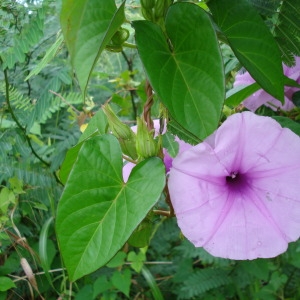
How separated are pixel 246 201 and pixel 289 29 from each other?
222 millimetres

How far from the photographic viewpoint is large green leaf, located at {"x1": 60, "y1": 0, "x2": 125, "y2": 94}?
0.40 m

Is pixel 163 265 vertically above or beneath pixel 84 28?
beneath

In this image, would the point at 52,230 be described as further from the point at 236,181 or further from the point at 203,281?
the point at 236,181

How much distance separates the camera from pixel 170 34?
479 millimetres

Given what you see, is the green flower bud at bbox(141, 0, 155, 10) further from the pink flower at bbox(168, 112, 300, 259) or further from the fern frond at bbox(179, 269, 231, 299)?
the fern frond at bbox(179, 269, 231, 299)

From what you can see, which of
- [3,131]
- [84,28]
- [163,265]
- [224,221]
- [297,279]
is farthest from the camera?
[163,265]

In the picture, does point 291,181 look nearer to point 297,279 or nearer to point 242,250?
point 242,250

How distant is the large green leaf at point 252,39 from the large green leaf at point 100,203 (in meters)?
0.15

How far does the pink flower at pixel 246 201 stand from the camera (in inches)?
19.6

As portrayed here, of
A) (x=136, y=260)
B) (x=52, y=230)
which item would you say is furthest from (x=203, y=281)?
(x=52, y=230)

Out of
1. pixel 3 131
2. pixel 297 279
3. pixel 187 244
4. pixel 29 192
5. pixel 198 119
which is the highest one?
pixel 198 119

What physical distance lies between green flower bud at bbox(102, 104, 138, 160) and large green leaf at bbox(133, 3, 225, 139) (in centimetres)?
11

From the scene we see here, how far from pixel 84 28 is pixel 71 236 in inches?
8.1

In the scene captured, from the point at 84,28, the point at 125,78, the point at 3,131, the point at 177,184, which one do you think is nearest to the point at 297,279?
the point at 125,78
